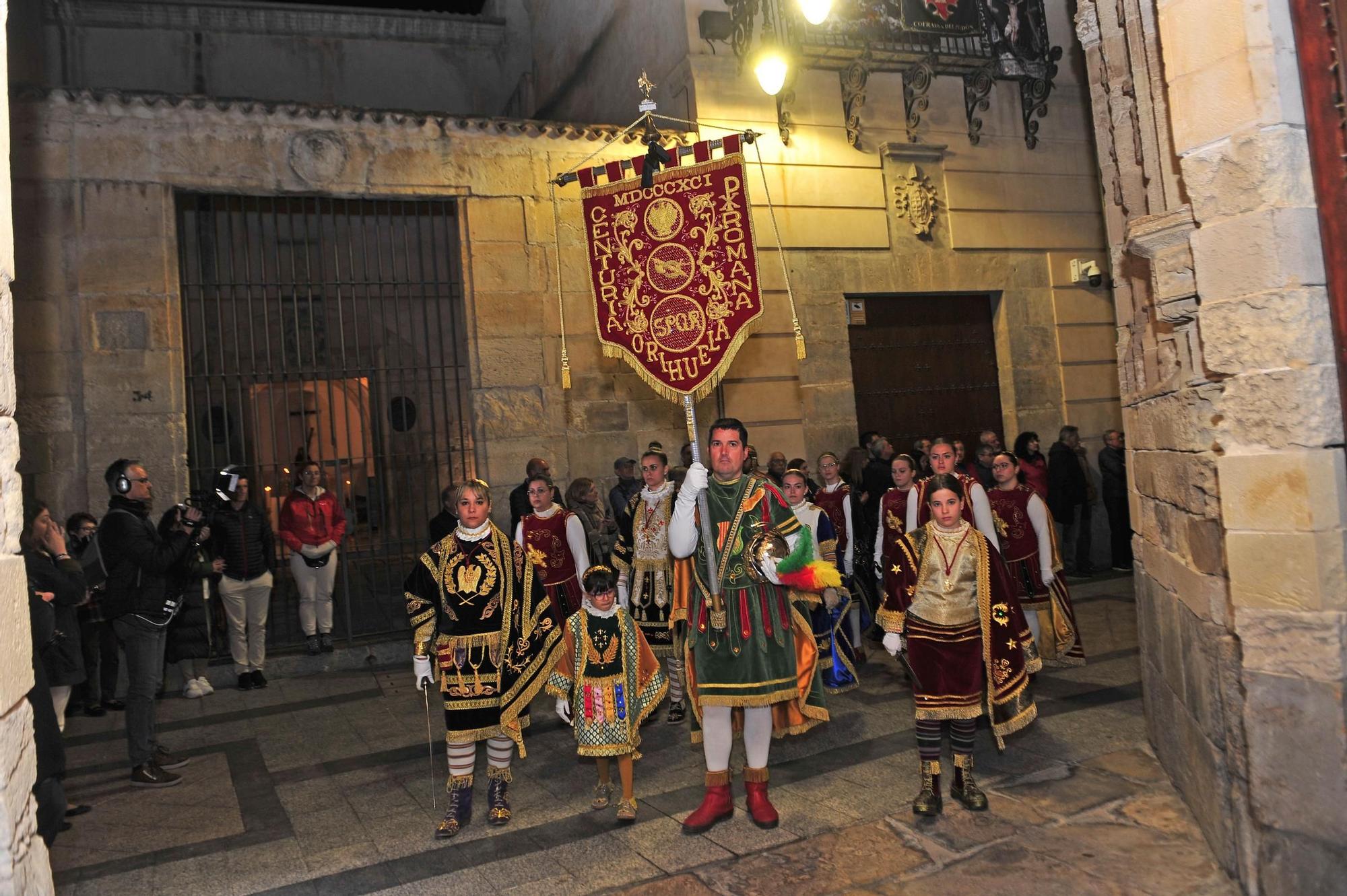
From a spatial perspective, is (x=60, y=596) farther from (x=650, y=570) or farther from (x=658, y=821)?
(x=658, y=821)

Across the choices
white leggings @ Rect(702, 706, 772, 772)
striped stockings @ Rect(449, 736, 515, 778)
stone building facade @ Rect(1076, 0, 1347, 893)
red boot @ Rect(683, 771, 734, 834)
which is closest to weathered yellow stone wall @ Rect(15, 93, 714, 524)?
striped stockings @ Rect(449, 736, 515, 778)

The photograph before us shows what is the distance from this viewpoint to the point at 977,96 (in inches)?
495

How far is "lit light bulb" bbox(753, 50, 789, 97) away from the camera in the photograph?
10867mm

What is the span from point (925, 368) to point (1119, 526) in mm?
2982

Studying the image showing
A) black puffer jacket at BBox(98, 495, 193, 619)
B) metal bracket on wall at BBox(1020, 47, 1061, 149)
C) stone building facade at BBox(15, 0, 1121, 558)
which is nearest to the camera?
black puffer jacket at BBox(98, 495, 193, 619)

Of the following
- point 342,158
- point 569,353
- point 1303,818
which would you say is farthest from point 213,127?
point 1303,818

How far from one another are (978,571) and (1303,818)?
5.58ft

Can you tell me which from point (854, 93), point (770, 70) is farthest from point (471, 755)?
point (854, 93)

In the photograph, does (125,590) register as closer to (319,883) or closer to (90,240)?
(319,883)

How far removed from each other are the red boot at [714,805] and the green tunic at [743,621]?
13.9 inches

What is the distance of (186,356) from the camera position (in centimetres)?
956

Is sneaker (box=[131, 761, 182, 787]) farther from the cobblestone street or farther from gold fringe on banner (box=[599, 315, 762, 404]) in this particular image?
gold fringe on banner (box=[599, 315, 762, 404])

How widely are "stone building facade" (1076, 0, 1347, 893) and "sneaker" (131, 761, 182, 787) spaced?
18.1 ft

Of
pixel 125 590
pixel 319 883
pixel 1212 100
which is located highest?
pixel 1212 100
